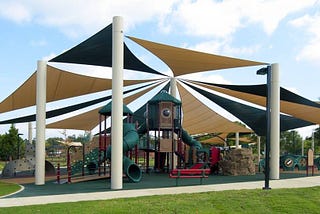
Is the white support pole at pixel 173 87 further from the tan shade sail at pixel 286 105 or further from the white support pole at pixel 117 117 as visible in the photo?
the white support pole at pixel 117 117

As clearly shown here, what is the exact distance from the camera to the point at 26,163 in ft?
70.9

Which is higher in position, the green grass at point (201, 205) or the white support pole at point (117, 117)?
the white support pole at point (117, 117)

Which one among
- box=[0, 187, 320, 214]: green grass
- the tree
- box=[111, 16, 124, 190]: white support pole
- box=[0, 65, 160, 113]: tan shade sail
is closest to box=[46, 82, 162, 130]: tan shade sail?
box=[0, 65, 160, 113]: tan shade sail

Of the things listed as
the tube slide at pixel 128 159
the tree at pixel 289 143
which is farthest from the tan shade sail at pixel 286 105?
the tree at pixel 289 143

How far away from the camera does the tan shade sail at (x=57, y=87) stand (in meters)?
16.4

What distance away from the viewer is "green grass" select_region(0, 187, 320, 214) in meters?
8.24

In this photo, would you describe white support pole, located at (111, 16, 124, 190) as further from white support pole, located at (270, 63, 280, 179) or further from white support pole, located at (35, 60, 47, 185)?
white support pole, located at (270, 63, 280, 179)

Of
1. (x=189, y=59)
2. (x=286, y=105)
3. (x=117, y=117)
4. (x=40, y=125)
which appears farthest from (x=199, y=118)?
(x=117, y=117)

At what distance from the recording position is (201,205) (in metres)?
8.74

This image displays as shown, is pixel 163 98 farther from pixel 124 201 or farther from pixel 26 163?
pixel 124 201

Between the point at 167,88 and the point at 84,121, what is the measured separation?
6.32 metres

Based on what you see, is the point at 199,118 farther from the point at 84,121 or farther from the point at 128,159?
the point at 128,159

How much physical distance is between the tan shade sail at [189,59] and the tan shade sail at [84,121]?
6.45 metres

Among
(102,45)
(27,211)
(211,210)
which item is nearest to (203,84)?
(102,45)
